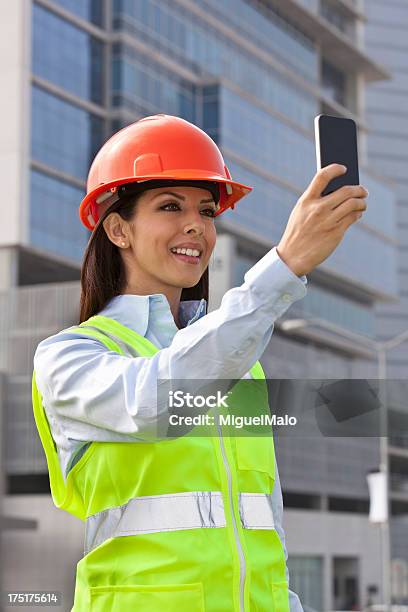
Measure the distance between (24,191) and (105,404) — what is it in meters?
43.0

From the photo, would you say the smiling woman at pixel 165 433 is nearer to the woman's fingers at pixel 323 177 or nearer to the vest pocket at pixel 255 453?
the vest pocket at pixel 255 453

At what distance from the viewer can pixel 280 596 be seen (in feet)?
7.27

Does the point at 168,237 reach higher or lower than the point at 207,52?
lower

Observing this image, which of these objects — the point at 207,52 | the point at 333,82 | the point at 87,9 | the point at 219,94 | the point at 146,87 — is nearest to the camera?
the point at 87,9

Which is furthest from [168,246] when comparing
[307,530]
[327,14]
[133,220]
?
[327,14]

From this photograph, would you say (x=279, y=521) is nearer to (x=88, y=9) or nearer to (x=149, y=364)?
(x=149, y=364)

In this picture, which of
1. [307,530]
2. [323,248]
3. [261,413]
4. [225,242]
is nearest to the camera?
[323,248]

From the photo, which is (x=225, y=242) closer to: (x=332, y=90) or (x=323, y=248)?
(x=332, y=90)

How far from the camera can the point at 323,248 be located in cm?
178

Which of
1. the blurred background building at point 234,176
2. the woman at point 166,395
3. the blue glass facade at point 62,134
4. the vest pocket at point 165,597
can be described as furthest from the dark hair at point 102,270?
the blue glass facade at point 62,134

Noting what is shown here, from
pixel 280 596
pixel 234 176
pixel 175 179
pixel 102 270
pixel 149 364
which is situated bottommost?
pixel 280 596

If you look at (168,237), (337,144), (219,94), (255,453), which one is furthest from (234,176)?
(337,144)

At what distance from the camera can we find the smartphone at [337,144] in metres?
1.78

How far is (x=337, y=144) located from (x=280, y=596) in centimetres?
86
